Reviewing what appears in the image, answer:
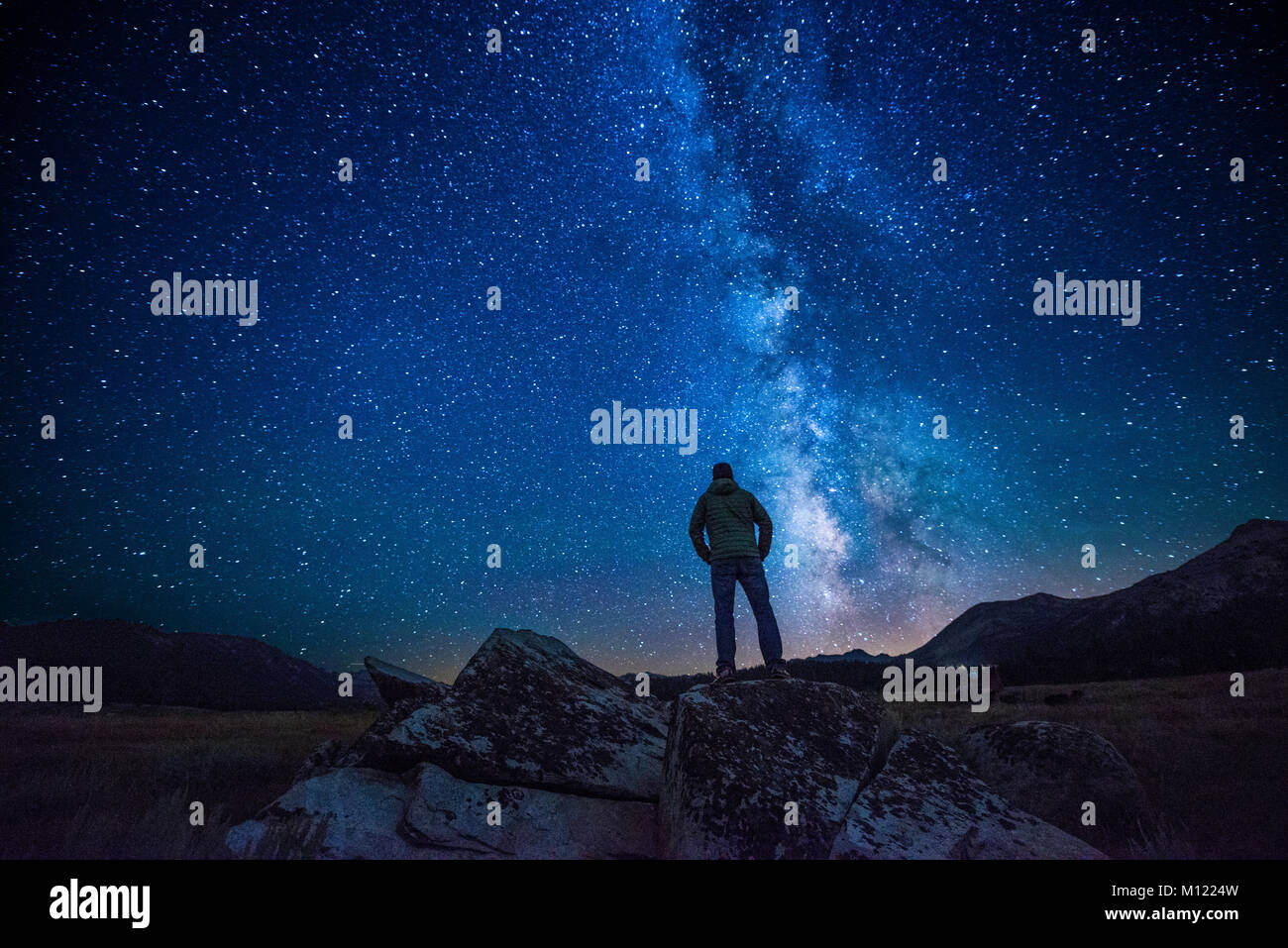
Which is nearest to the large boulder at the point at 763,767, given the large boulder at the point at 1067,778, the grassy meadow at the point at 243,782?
the large boulder at the point at 1067,778

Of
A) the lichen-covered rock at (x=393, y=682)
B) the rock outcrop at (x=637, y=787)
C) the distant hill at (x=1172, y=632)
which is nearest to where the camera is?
the rock outcrop at (x=637, y=787)

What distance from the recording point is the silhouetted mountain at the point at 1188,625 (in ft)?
160

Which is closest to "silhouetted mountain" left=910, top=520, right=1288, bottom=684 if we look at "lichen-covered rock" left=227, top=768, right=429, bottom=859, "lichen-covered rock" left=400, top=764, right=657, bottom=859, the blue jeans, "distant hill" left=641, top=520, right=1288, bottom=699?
"distant hill" left=641, top=520, right=1288, bottom=699

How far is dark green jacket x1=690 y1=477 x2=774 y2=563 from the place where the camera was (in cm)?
904

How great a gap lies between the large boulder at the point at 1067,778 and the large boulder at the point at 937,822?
Result: 2.92 feet

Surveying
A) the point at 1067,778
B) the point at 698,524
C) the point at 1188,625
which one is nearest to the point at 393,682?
the point at 698,524

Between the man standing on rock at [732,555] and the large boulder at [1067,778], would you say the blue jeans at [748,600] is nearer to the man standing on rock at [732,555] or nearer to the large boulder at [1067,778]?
the man standing on rock at [732,555]

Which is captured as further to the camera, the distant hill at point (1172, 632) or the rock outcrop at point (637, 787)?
the distant hill at point (1172, 632)

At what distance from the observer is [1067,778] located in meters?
6.30

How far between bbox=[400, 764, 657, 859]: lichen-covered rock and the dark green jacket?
3909 mm

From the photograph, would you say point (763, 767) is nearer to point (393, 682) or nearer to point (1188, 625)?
point (393, 682)

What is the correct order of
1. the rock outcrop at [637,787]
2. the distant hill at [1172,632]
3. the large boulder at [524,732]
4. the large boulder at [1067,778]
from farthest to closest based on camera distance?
the distant hill at [1172,632] → the large boulder at [524,732] → the large boulder at [1067,778] → the rock outcrop at [637,787]

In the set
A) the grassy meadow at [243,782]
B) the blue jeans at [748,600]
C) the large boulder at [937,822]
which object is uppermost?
the blue jeans at [748,600]

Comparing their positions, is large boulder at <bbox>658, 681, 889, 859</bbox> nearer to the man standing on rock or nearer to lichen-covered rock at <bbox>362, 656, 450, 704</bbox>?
the man standing on rock
